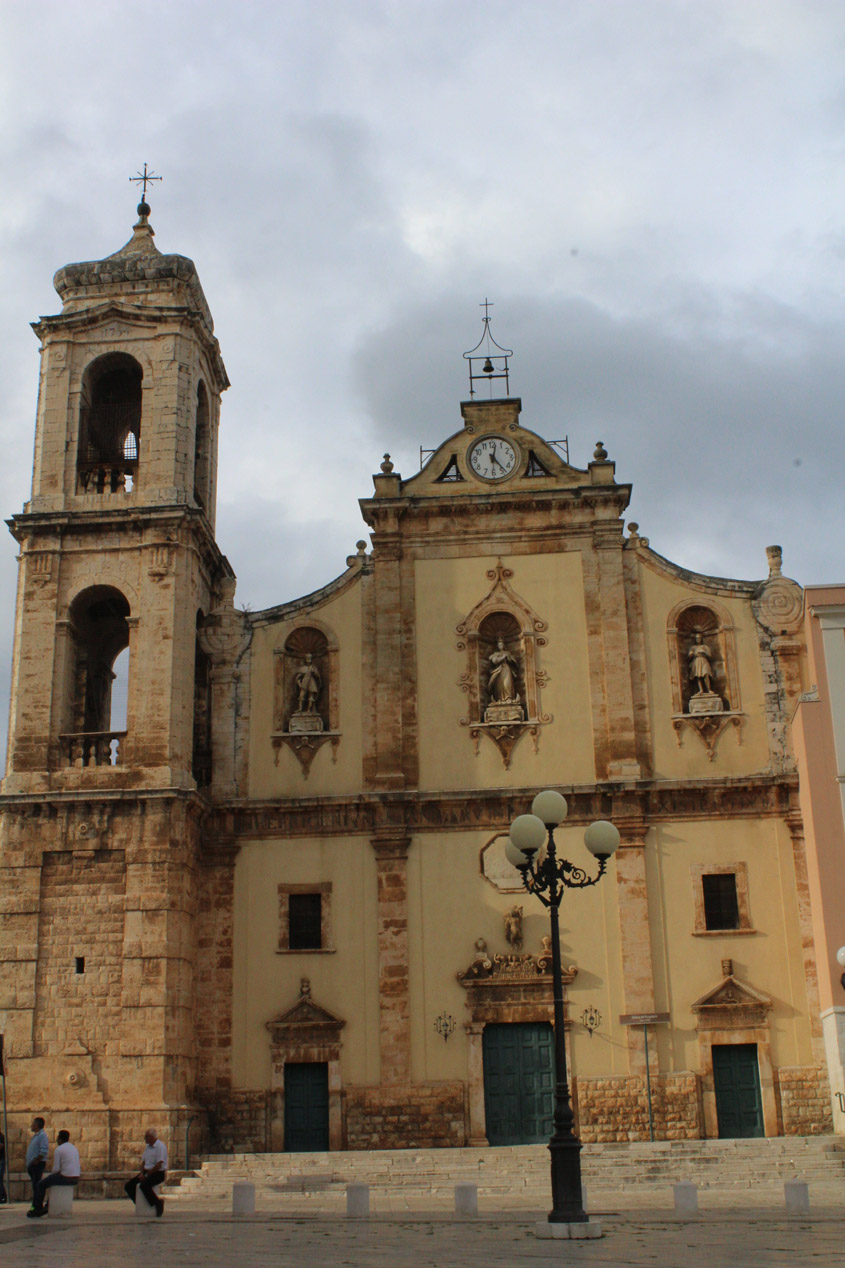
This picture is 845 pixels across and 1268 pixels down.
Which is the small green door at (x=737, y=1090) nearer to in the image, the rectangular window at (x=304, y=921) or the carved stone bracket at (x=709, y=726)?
the carved stone bracket at (x=709, y=726)

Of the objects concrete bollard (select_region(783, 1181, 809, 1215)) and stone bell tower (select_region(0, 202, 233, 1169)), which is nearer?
concrete bollard (select_region(783, 1181, 809, 1215))

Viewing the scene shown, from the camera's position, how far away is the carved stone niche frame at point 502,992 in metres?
24.6

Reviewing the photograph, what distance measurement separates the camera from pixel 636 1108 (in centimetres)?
2400

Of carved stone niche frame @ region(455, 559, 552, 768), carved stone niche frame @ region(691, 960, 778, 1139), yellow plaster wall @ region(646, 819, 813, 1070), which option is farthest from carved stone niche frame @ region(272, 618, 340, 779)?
carved stone niche frame @ region(691, 960, 778, 1139)

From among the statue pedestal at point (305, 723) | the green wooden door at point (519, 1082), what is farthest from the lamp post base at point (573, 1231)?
the statue pedestal at point (305, 723)

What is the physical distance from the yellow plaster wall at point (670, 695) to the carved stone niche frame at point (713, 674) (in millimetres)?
85

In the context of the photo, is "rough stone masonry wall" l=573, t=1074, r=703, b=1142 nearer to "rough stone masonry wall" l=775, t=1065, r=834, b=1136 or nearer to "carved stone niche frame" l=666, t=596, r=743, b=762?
"rough stone masonry wall" l=775, t=1065, r=834, b=1136

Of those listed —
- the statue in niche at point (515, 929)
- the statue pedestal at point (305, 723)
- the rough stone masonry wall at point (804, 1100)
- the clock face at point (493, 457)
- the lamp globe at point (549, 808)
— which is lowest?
the rough stone masonry wall at point (804, 1100)

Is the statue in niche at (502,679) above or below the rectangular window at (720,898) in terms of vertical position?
above

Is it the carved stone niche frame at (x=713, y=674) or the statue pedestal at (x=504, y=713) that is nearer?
the carved stone niche frame at (x=713, y=674)

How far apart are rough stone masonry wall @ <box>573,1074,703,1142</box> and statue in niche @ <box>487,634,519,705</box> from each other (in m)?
7.31

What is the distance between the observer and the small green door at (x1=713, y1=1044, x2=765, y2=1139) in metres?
24.1

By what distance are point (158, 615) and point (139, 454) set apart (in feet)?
12.0

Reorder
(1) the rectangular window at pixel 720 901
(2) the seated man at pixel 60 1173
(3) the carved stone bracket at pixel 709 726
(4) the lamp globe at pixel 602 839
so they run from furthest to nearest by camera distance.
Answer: (3) the carved stone bracket at pixel 709 726 < (1) the rectangular window at pixel 720 901 < (2) the seated man at pixel 60 1173 < (4) the lamp globe at pixel 602 839
